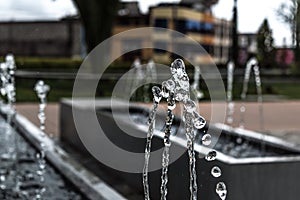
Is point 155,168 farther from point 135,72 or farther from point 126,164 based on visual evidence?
point 135,72

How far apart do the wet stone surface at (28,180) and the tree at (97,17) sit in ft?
35.3

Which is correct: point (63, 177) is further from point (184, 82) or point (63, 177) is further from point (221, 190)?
point (184, 82)

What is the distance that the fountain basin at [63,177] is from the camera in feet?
12.1

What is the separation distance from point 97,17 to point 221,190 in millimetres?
13855

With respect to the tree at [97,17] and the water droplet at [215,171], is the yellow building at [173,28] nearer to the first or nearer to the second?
the tree at [97,17]

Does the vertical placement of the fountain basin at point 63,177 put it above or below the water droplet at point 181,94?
below

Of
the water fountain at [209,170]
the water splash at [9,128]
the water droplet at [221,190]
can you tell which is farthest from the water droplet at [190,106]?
the water splash at [9,128]

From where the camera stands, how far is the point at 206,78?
17.2 meters

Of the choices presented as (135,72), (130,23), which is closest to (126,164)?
(135,72)

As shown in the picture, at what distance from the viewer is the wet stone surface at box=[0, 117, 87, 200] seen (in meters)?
3.96

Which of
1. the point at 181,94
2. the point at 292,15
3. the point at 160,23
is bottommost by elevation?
the point at 181,94

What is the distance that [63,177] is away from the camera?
14.3 feet

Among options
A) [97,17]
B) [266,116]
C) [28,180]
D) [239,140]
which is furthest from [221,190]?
[97,17]

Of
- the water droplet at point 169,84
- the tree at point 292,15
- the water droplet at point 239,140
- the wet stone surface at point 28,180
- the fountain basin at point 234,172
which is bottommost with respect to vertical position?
the wet stone surface at point 28,180
